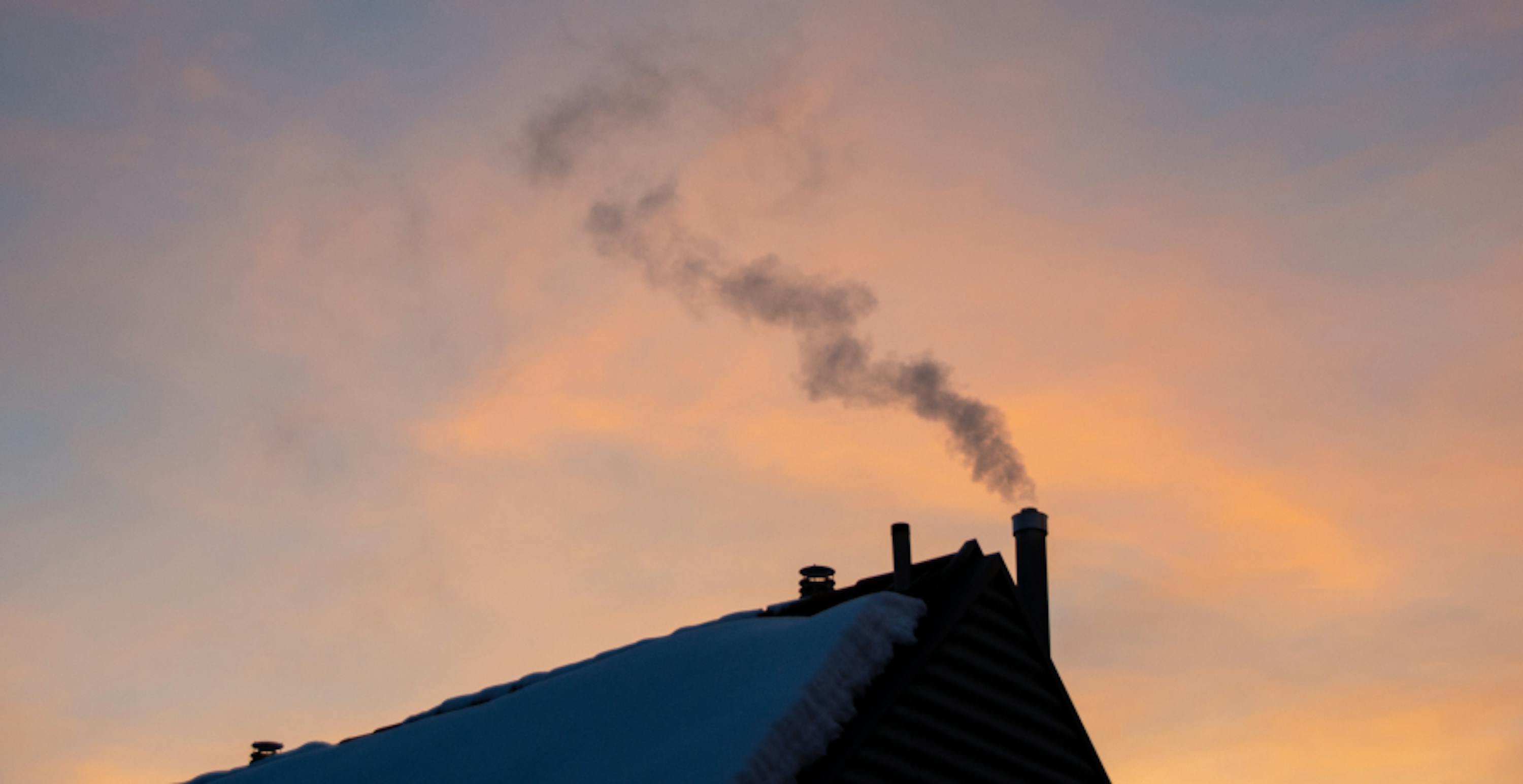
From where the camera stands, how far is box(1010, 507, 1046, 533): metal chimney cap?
12.1 m

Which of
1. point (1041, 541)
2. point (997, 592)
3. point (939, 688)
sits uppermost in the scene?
point (1041, 541)

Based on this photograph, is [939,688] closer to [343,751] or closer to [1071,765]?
[1071,765]

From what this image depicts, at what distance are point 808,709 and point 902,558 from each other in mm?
2534

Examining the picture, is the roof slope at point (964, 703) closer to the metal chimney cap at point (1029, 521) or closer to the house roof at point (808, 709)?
the house roof at point (808, 709)

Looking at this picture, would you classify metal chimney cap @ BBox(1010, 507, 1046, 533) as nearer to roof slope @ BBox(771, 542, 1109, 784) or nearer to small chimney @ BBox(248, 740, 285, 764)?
roof slope @ BBox(771, 542, 1109, 784)

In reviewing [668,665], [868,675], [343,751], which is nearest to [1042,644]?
[868,675]

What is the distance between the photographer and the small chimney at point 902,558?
401 inches

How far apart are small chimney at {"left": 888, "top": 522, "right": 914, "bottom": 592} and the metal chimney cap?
214cm

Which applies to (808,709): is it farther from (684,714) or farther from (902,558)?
(902,558)

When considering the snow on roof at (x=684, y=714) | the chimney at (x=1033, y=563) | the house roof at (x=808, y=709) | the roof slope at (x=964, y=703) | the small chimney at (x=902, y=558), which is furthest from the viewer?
the chimney at (x=1033, y=563)

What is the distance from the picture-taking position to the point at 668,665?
943cm

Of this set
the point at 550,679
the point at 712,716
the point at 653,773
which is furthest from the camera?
the point at 550,679

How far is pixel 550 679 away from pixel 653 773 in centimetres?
396

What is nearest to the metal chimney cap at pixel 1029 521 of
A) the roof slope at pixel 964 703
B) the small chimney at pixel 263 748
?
the roof slope at pixel 964 703
